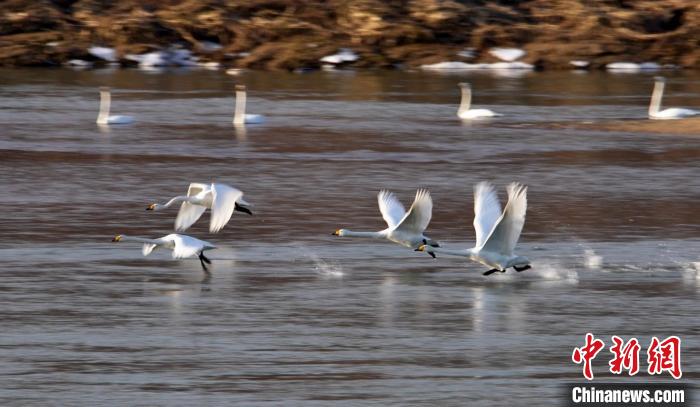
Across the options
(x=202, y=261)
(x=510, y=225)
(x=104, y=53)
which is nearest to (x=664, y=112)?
(x=202, y=261)

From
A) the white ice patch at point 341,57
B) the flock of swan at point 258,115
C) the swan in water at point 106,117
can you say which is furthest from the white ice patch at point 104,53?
the swan in water at point 106,117

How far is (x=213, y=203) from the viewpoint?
1487 centimetres

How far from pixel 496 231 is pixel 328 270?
2062 millimetres

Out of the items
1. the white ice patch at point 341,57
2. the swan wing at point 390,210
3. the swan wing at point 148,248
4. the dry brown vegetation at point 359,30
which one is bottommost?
the white ice patch at point 341,57

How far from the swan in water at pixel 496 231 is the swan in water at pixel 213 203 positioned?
1942 millimetres

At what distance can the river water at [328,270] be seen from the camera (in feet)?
34.9

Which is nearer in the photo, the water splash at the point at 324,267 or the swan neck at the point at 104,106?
the water splash at the point at 324,267

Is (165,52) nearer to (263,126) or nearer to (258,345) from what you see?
(263,126)

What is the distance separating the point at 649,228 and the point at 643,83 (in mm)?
28367

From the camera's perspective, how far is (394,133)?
29172 millimetres

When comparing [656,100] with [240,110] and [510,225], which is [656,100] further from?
[510,225]

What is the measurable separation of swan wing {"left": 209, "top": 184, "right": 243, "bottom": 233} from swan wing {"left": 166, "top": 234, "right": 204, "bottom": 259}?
2.10 feet

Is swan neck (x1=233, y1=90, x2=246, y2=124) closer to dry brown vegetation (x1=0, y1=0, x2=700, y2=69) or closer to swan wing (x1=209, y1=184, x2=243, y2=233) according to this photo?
swan wing (x1=209, y1=184, x2=243, y2=233)

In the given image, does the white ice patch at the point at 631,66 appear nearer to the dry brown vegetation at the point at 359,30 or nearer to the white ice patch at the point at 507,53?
the dry brown vegetation at the point at 359,30
